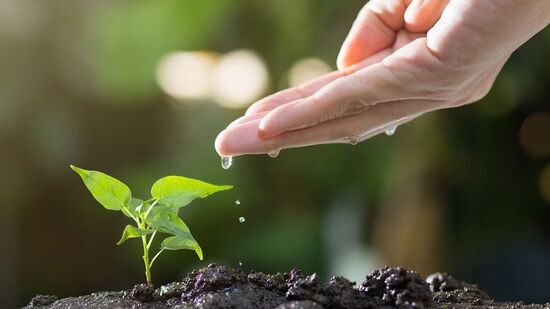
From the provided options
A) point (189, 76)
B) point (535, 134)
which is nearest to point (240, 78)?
point (189, 76)

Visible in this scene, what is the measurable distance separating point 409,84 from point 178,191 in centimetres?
38

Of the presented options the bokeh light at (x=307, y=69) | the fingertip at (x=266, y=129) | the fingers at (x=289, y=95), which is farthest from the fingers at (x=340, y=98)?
the bokeh light at (x=307, y=69)

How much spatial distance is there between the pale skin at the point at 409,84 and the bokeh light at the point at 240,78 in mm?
2138

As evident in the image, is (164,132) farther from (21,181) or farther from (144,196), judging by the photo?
(21,181)

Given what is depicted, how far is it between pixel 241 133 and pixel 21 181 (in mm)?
2445

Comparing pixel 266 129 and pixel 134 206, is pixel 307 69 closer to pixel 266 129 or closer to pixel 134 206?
pixel 266 129

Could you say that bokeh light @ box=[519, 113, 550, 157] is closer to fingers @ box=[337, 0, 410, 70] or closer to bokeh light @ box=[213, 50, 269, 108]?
bokeh light @ box=[213, 50, 269, 108]

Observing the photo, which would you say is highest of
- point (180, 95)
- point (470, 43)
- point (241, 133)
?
point (180, 95)

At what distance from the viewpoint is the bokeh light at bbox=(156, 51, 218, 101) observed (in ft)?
10.9

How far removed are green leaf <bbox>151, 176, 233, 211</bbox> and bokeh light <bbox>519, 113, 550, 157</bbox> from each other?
2.59 metres

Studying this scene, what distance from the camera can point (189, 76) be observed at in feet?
11.1

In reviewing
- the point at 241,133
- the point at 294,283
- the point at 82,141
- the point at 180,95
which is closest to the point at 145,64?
the point at 180,95

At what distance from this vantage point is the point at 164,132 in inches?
135

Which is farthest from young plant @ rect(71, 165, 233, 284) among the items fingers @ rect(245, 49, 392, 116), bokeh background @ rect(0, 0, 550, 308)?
bokeh background @ rect(0, 0, 550, 308)
